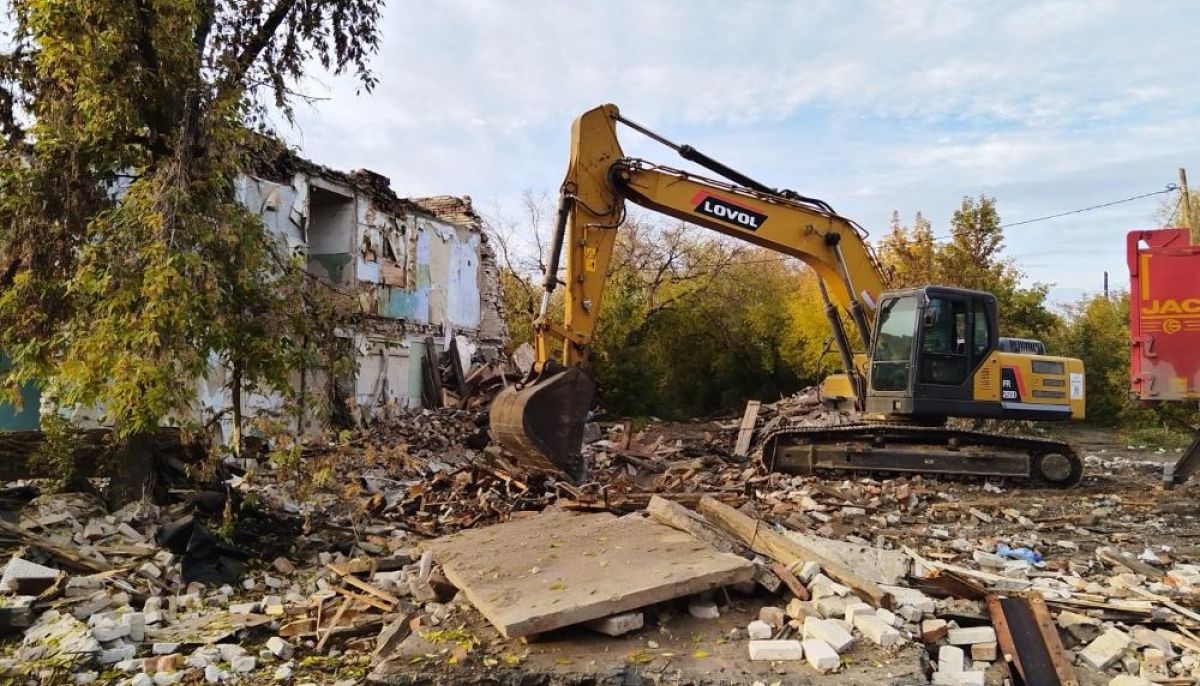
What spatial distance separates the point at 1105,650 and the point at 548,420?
15.8ft

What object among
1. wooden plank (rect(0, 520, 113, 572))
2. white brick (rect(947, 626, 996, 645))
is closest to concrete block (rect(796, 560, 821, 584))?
white brick (rect(947, 626, 996, 645))

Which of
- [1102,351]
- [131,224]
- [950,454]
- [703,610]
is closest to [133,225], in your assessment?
[131,224]

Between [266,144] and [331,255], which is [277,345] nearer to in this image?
→ [266,144]

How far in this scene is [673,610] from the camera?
5250mm

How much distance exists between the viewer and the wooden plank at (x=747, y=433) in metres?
15.0

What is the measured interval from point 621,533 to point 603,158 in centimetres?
485

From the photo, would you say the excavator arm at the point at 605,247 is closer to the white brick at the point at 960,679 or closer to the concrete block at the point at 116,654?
the concrete block at the point at 116,654

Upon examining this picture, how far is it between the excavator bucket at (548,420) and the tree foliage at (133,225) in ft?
6.21

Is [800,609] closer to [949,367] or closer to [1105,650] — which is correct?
[1105,650]

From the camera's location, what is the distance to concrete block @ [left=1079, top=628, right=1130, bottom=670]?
195 inches

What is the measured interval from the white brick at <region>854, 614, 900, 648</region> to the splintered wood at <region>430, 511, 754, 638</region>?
2.36 feet

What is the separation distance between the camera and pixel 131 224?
273 inches

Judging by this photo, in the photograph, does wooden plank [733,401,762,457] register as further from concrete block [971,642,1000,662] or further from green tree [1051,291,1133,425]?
green tree [1051,291,1133,425]

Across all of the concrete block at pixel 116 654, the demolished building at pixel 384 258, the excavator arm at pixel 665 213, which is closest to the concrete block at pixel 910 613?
the excavator arm at pixel 665 213
